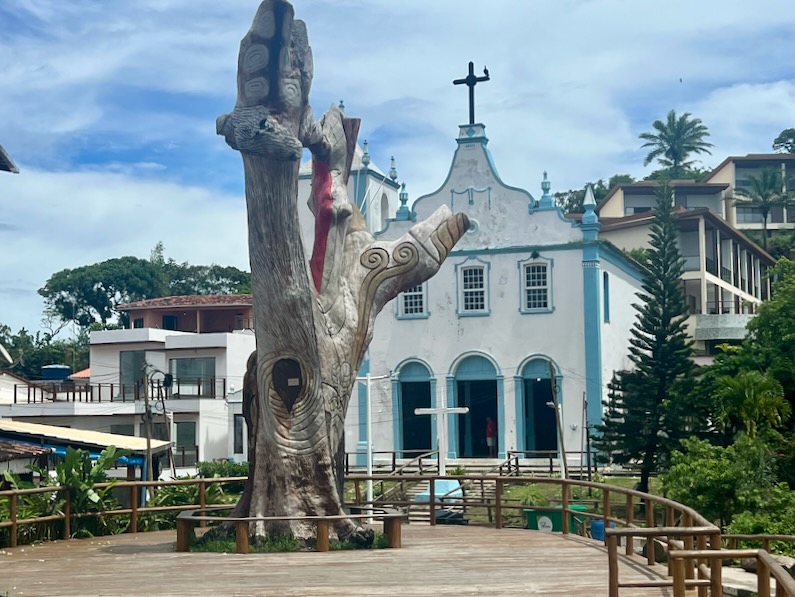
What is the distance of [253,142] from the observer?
13703mm

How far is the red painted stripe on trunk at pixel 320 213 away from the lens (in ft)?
49.7

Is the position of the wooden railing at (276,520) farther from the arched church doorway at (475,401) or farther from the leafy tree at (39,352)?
the leafy tree at (39,352)

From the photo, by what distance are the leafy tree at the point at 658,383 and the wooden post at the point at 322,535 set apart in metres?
17.8

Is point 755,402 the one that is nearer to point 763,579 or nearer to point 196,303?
point 763,579

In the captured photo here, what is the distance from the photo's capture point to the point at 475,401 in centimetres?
3653

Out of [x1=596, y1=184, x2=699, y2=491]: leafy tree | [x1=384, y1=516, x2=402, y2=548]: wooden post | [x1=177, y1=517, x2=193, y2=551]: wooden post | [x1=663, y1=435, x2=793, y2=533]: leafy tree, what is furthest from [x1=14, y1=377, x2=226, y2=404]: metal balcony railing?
[x1=384, y1=516, x2=402, y2=548]: wooden post

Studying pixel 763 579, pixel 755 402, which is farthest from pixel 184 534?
pixel 755 402

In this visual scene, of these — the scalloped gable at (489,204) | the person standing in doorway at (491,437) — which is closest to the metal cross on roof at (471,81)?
the scalloped gable at (489,204)

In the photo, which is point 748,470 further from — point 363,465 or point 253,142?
point 363,465

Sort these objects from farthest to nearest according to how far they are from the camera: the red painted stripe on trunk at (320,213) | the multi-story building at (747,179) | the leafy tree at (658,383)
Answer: the multi-story building at (747,179) < the leafy tree at (658,383) < the red painted stripe on trunk at (320,213)

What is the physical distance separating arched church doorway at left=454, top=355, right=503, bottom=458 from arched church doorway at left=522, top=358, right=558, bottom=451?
37.7 inches

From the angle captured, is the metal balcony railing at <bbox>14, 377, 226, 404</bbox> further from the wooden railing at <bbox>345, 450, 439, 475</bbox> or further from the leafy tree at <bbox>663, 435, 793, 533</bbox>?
the leafy tree at <bbox>663, 435, 793, 533</bbox>

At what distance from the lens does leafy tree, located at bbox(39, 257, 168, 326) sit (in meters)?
70.9

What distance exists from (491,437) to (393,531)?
22.0 m
